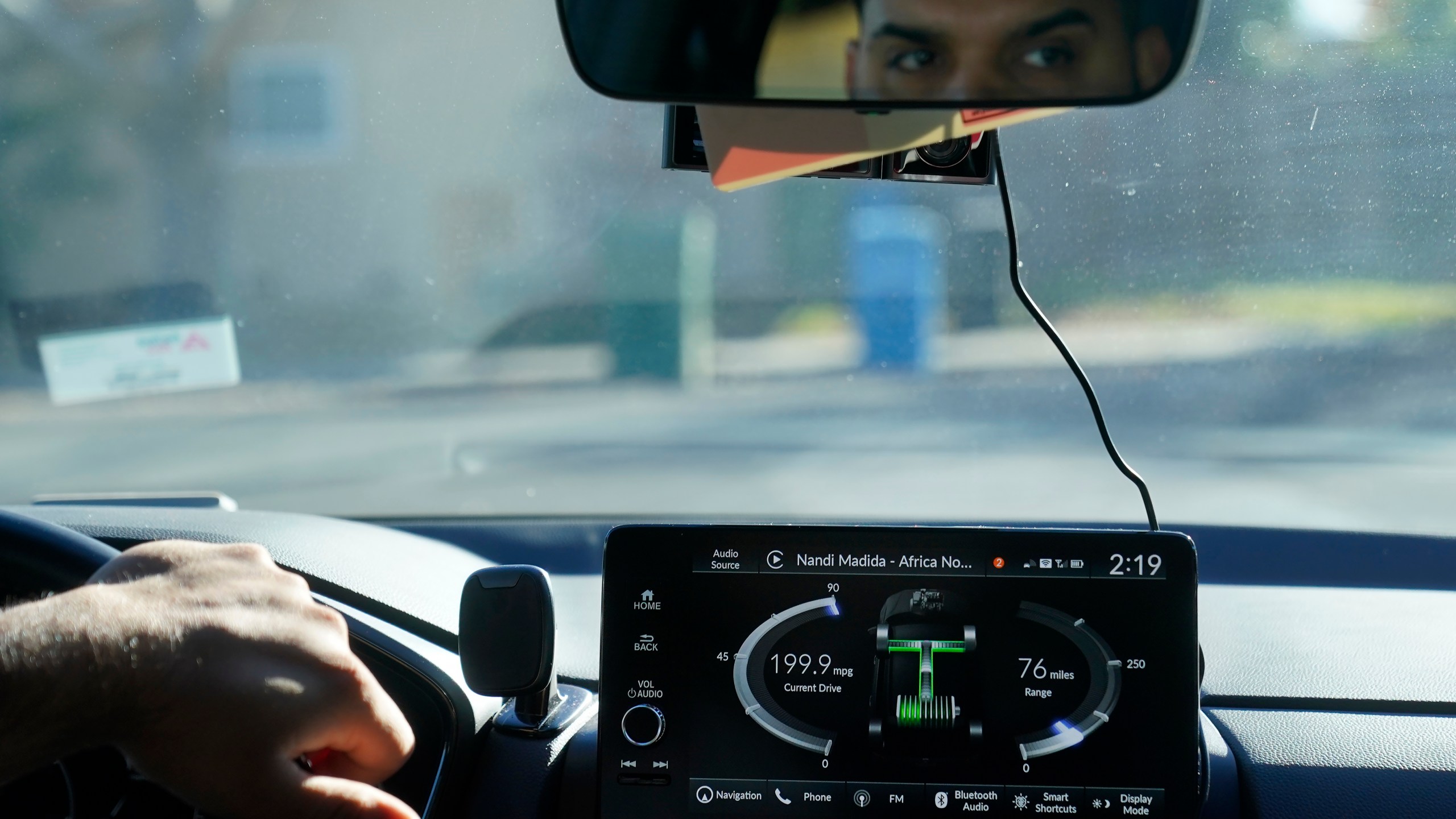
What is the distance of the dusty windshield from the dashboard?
0.50ft

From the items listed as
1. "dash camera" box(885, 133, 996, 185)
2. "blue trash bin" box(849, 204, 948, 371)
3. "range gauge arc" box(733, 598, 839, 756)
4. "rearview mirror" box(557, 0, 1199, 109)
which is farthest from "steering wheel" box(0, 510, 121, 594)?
"blue trash bin" box(849, 204, 948, 371)

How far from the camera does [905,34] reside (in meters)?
1.49

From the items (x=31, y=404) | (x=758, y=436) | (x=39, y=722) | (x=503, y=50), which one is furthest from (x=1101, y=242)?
(x=31, y=404)

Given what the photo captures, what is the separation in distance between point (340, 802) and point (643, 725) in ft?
1.45

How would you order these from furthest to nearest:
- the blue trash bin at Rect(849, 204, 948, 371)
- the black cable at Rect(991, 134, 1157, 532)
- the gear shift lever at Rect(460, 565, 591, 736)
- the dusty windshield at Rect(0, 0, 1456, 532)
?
the blue trash bin at Rect(849, 204, 948, 371) → the dusty windshield at Rect(0, 0, 1456, 532) → the black cable at Rect(991, 134, 1157, 532) → the gear shift lever at Rect(460, 565, 591, 736)

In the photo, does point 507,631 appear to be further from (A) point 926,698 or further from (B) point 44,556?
(B) point 44,556

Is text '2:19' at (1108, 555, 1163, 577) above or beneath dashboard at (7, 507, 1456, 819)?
above

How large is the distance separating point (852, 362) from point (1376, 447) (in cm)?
129

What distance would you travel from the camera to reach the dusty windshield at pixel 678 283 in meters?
2.68

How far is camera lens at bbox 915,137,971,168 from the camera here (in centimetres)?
192

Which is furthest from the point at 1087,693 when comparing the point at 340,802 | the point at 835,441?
the point at 835,441

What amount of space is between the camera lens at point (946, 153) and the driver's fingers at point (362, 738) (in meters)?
1.15

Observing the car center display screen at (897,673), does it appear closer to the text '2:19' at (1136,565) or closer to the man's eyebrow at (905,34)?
the text '2:19' at (1136,565)

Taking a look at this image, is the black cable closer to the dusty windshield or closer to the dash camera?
the dash camera
